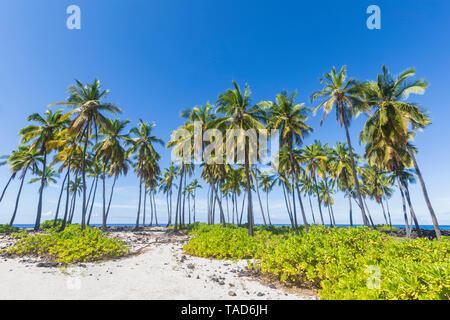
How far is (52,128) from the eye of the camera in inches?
816

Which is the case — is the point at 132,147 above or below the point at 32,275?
above

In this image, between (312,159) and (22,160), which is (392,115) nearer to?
(312,159)

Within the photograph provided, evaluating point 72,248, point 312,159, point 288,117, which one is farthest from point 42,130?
point 312,159

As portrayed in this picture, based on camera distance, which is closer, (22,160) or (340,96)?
(340,96)

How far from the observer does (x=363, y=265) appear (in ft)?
12.9

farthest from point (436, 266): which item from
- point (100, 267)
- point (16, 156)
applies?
point (16, 156)

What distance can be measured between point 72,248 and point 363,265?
31.5ft

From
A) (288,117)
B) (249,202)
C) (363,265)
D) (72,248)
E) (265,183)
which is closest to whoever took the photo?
(363,265)

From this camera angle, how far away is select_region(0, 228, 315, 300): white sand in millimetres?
4336

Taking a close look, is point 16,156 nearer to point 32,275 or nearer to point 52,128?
point 52,128

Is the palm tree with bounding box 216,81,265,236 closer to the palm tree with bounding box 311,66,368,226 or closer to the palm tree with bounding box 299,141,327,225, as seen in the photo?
the palm tree with bounding box 311,66,368,226

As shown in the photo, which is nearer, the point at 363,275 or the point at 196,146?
the point at 363,275

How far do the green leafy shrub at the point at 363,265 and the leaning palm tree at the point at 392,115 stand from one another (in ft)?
47.1
